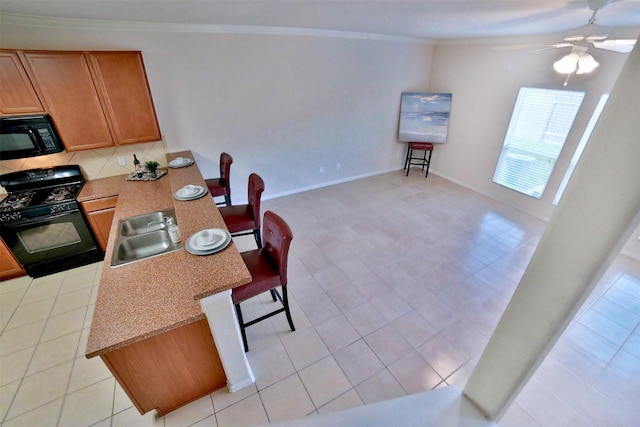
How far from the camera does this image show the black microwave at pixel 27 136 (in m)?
2.55

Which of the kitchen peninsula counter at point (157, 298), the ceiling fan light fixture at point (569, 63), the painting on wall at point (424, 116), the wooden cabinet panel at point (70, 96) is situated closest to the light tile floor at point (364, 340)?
the kitchen peninsula counter at point (157, 298)

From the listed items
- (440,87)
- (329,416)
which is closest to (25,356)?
(329,416)

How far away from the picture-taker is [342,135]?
5.14 metres

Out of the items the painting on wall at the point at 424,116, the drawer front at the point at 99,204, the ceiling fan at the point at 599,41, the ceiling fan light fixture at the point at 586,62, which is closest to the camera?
the ceiling fan at the point at 599,41

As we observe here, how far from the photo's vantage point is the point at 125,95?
294cm

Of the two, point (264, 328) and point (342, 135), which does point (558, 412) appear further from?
point (342, 135)

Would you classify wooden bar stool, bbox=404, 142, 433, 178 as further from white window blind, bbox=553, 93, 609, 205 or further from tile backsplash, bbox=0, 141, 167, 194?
tile backsplash, bbox=0, 141, 167, 194

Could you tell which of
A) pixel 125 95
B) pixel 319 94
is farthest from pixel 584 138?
pixel 125 95

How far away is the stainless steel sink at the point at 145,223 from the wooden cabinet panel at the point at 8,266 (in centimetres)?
169

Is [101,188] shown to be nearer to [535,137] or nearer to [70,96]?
[70,96]

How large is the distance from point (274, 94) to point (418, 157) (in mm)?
3716

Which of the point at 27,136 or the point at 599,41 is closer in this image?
the point at 599,41

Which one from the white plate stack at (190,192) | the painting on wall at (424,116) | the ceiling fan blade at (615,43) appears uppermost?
the ceiling fan blade at (615,43)

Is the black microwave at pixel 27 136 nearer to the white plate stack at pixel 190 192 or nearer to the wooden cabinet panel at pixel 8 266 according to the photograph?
the wooden cabinet panel at pixel 8 266
